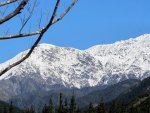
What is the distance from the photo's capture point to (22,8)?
10.2m

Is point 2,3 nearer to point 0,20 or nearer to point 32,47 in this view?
point 0,20

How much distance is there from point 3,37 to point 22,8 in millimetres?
798

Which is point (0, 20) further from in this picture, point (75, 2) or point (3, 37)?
point (75, 2)

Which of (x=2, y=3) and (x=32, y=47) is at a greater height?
(x=2, y=3)

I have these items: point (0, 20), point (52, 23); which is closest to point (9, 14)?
point (0, 20)

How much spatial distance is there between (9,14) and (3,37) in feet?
1.72

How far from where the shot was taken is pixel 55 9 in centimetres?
1039

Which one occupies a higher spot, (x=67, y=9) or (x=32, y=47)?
(x=67, y=9)

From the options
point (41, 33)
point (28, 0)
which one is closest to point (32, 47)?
point (41, 33)

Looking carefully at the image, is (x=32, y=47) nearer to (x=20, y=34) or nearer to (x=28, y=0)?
(x=20, y=34)

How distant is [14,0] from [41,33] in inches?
36.8

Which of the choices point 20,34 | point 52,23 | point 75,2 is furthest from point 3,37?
point 75,2

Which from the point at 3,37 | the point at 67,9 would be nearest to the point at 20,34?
the point at 3,37

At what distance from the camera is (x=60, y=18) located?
34.8 ft
